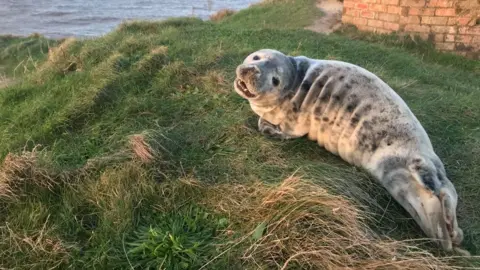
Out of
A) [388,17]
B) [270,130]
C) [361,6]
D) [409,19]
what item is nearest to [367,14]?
[361,6]

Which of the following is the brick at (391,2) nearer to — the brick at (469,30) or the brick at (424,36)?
the brick at (424,36)

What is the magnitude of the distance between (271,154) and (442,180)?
4.67 ft

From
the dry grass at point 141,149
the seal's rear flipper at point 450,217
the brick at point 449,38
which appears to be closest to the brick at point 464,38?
the brick at point 449,38

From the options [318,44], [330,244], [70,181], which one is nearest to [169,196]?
[70,181]

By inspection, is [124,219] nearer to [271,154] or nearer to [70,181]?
[70,181]

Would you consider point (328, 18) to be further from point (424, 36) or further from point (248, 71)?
point (248, 71)

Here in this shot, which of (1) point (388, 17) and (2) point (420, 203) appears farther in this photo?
(1) point (388, 17)

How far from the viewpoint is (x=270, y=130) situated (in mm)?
4344

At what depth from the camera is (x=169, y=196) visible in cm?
354

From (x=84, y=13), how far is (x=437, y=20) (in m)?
18.2

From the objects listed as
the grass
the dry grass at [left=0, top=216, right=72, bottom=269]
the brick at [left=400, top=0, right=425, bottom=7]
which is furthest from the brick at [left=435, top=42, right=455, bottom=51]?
the dry grass at [left=0, top=216, right=72, bottom=269]

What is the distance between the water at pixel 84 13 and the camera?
1927 cm

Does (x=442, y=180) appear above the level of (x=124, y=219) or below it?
above

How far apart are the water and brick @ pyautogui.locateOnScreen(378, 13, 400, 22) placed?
9.82 metres
